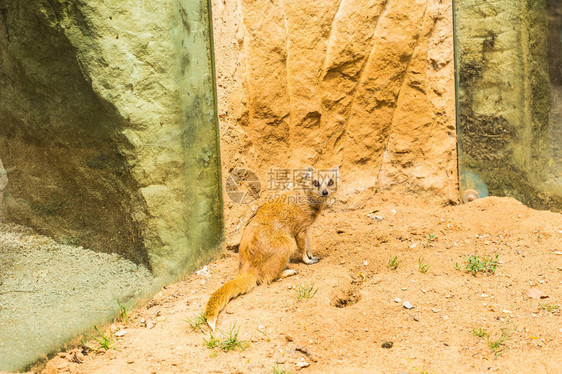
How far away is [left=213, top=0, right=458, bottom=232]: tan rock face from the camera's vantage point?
4.49 m

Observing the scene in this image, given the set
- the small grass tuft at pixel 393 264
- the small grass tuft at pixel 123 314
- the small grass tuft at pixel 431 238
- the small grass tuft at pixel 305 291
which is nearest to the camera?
the small grass tuft at pixel 123 314

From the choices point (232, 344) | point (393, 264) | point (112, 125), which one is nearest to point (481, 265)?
point (393, 264)

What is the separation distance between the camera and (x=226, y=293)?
368 cm

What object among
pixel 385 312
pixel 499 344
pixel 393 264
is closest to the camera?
pixel 499 344

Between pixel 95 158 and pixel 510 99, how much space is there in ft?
12.3

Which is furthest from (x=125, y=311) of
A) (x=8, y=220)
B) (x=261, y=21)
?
(x=261, y=21)

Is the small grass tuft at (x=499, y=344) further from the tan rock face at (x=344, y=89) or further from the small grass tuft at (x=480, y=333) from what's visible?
the tan rock face at (x=344, y=89)

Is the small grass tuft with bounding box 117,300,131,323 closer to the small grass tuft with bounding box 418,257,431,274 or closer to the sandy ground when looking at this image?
the sandy ground

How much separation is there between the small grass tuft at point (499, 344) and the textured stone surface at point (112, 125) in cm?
232

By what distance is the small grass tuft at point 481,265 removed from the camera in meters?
4.00

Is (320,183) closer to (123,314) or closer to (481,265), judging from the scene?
(481,265)

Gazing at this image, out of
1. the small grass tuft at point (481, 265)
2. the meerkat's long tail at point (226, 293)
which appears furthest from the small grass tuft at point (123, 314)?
the small grass tuft at point (481, 265)

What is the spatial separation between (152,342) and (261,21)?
2731 millimetres

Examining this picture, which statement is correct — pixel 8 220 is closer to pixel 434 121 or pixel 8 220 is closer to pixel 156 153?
pixel 156 153
